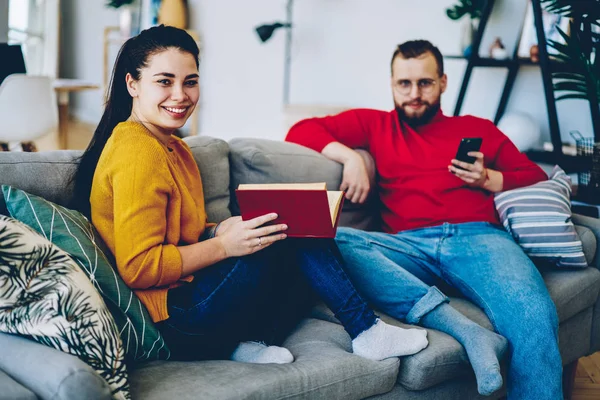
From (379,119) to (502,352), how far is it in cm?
100

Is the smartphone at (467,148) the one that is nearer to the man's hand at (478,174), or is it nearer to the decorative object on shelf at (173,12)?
the man's hand at (478,174)

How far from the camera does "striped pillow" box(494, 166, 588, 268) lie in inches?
82.7

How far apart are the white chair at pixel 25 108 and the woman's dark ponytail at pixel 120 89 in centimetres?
239

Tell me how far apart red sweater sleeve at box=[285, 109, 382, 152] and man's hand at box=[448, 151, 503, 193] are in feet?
1.21

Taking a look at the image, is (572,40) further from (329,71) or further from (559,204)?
(329,71)

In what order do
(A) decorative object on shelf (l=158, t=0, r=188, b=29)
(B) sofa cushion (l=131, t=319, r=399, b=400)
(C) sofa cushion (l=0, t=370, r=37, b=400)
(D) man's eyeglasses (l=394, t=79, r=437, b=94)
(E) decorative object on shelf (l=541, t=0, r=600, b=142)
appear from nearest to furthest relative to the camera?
(C) sofa cushion (l=0, t=370, r=37, b=400) < (B) sofa cushion (l=131, t=319, r=399, b=400) < (D) man's eyeglasses (l=394, t=79, r=437, b=94) < (E) decorative object on shelf (l=541, t=0, r=600, b=142) < (A) decorative object on shelf (l=158, t=0, r=188, b=29)

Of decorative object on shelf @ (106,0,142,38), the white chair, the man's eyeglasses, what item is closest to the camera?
the man's eyeglasses

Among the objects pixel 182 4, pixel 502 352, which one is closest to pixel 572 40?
A: pixel 502 352

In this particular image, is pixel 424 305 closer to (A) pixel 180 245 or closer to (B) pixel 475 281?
(B) pixel 475 281

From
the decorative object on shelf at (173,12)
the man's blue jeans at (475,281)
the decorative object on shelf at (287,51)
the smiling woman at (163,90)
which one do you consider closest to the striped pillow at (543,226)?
the man's blue jeans at (475,281)

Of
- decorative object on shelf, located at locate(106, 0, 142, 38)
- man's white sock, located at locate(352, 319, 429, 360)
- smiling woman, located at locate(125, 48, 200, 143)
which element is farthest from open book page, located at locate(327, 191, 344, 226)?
decorative object on shelf, located at locate(106, 0, 142, 38)

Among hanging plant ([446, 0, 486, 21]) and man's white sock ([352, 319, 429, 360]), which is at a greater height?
hanging plant ([446, 0, 486, 21])

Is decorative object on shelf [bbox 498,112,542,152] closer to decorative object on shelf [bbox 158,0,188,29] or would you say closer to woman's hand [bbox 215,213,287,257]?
woman's hand [bbox 215,213,287,257]

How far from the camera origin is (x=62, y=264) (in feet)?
4.14
